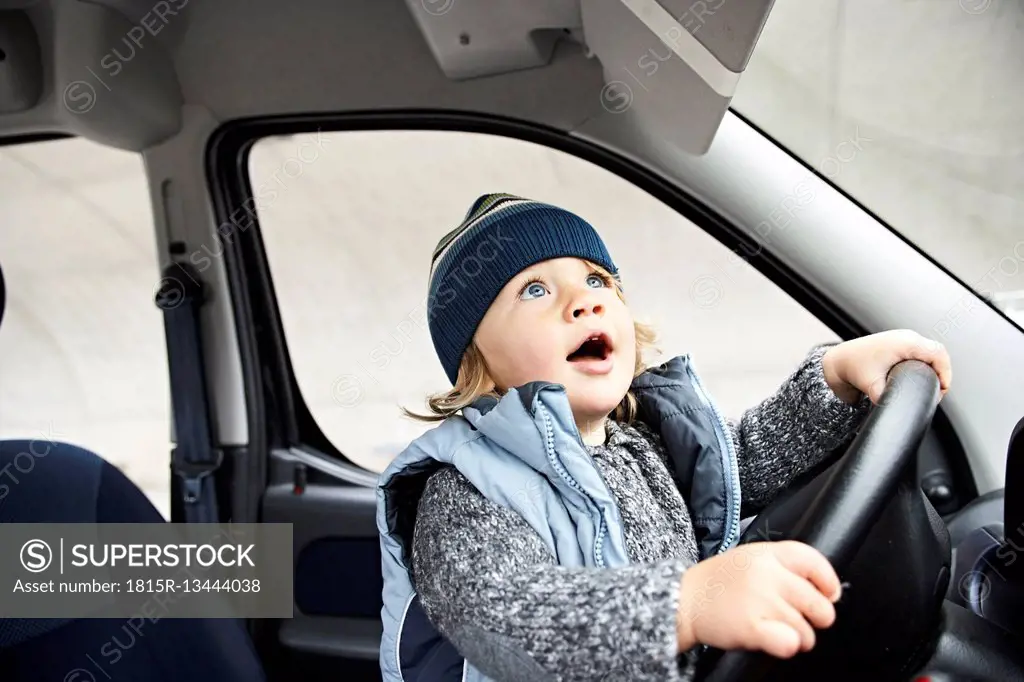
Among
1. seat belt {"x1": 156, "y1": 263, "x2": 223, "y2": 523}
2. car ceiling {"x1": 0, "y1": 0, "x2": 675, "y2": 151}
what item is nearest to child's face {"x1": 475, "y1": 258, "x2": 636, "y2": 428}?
car ceiling {"x1": 0, "y1": 0, "x2": 675, "y2": 151}

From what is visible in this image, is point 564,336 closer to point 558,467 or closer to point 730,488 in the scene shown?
point 558,467

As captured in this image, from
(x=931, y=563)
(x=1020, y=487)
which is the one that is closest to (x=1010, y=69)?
(x=1020, y=487)

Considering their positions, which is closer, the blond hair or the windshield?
the blond hair

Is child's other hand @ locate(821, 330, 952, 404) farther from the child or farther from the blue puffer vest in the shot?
the blue puffer vest

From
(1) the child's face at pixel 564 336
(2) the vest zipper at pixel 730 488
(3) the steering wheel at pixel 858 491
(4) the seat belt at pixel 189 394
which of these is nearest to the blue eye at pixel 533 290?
(1) the child's face at pixel 564 336

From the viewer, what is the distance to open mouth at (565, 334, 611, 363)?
91cm

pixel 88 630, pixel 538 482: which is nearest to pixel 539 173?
pixel 538 482

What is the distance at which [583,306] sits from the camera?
2.97 feet

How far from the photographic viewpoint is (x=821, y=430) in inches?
37.2

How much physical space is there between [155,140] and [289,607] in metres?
0.90

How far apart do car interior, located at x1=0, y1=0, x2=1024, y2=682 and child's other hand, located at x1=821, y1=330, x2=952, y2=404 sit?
0.07m

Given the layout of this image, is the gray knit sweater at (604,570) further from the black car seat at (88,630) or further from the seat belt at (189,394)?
the seat belt at (189,394)

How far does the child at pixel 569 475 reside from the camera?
23.6 inches

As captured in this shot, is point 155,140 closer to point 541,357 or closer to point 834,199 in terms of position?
point 541,357
